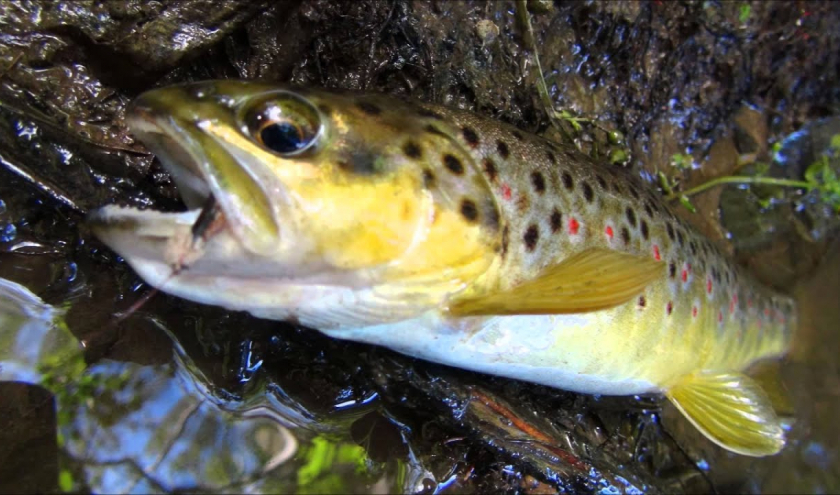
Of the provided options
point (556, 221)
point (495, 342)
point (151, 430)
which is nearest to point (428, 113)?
point (556, 221)

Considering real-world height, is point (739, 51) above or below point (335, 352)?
above

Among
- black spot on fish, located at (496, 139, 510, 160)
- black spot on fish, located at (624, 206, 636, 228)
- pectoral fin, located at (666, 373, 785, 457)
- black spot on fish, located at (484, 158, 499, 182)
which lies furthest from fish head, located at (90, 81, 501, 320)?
pectoral fin, located at (666, 373, 785, 457)

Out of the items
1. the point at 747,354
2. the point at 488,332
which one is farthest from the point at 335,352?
the point at 747,354

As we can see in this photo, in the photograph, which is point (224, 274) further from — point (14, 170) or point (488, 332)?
point (14, 170)

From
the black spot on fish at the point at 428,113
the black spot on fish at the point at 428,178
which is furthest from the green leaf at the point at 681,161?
the black spot on fish at the point at 428,178

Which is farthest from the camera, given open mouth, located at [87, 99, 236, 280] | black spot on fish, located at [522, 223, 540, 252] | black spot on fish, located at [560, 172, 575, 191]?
black spot on fish, located at [560, 172, 575, 191]

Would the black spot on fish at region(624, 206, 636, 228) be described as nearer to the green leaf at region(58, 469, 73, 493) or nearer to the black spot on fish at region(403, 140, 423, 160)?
the black spot on fish at region(403, 140, 423, 160)
